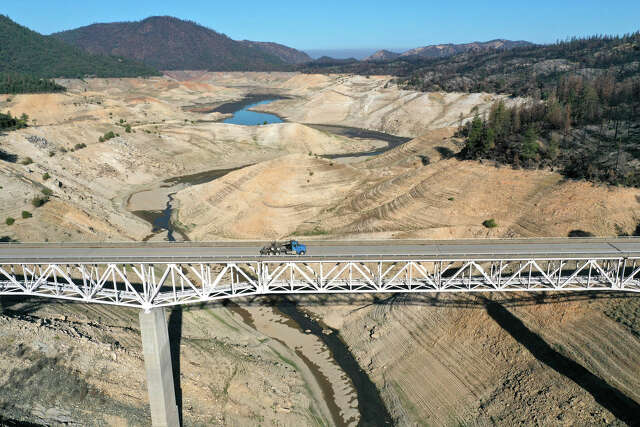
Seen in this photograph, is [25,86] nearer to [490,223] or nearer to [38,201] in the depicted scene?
[38,201]

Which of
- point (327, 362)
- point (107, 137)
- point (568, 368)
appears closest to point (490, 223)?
point (568, 368)

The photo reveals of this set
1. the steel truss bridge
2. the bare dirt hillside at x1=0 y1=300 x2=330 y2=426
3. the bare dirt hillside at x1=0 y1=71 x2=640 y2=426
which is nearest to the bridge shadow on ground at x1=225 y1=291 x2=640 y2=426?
the bare dirt hillside at x1=0 y1=71 x2=640 y2=426

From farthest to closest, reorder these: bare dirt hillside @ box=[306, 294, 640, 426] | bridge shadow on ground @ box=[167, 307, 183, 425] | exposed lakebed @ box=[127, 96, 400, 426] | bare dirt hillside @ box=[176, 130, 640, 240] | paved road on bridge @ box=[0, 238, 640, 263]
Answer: bare dirt hillside @ box=[176, 130, 640, 240] < exposed lakebed @ box=[127, 96, 400, 426] < paved road on bridge @ box=[0, 238, 640, 263] < bridge shadow on ground @ box=[167, 307, 183, 425] < bare dirt hillside @ box=[306, 294, 640, 426]

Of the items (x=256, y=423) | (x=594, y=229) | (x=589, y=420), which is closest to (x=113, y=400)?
(x=256, y=423)

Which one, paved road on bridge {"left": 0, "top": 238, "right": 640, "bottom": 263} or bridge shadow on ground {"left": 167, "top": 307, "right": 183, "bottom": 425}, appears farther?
paved road on bridge {"left": 0, "top": 238, "right": 640, "bottom": 263}

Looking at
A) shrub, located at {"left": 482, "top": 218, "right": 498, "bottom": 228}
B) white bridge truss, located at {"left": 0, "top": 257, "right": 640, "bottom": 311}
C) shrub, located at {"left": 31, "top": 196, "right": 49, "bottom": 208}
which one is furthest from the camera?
shrub, located at {"left": 31, "top": 196, "right": 49, "bottom": 208}

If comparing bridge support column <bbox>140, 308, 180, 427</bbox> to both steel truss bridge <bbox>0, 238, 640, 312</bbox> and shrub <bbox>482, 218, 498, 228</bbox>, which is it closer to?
steel truss bridge <bbox>0, 238, 640, 312</bbox>

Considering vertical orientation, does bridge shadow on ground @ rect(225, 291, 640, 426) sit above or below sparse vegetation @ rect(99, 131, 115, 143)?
below
